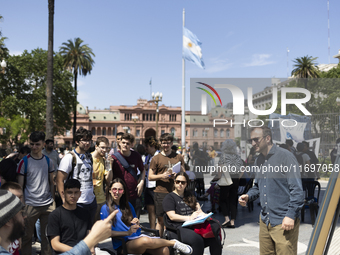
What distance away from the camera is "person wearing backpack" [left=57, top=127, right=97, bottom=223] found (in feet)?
13.1

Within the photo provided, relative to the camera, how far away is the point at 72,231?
130 inches

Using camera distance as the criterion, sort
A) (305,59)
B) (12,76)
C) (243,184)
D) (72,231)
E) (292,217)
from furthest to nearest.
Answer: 1. (305,59)
2. (12,76)
3. (243,184)
4. (72,231)
5. (292,217)

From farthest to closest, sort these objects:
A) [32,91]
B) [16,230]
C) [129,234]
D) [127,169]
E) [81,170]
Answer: [32,91]
[127,169]
[81,170]
[129,234]
[16,230]

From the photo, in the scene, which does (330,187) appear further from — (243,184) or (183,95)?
(183,95)

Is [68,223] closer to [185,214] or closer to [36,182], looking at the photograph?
[36,182]

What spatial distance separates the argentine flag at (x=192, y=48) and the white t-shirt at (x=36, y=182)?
18.3 metres

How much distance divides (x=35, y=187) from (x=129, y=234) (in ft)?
4.67

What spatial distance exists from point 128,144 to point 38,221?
1.66 m

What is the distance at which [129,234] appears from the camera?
3.60 m

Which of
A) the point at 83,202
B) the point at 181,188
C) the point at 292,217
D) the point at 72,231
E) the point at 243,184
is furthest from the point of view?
the point at 243,184

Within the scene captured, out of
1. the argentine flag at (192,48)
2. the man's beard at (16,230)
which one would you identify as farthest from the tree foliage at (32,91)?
the man's beard at (16,230)

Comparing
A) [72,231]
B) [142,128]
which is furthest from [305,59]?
[142,128]
